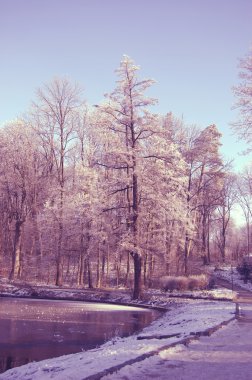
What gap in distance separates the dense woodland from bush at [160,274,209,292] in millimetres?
2225

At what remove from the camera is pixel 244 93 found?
77.6ft

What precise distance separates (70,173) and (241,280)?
2042 centimetres

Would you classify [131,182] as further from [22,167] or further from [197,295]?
[22,167]

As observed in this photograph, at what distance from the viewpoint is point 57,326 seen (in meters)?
17.6

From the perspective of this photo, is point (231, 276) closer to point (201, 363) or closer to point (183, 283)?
point (183, 283)

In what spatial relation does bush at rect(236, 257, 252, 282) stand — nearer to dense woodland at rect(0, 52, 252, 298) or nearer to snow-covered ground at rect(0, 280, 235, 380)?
dense woodland at rect(0, 52, 252, 298)

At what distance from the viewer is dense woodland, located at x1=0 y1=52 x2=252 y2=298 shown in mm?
27172

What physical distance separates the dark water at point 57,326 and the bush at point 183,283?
21.7ft

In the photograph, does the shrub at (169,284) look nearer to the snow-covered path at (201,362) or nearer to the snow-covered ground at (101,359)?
the snow-covered ground at (101,359)

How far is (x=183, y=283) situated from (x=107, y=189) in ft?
29.3

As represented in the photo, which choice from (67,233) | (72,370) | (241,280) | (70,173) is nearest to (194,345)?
(72,370)

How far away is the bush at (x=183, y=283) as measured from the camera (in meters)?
31.1

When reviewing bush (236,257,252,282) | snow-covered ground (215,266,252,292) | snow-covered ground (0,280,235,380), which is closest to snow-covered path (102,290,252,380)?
snow-covered ground (0,280,235,380)

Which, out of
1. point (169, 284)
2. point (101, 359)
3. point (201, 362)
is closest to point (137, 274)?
point (169, 284)
